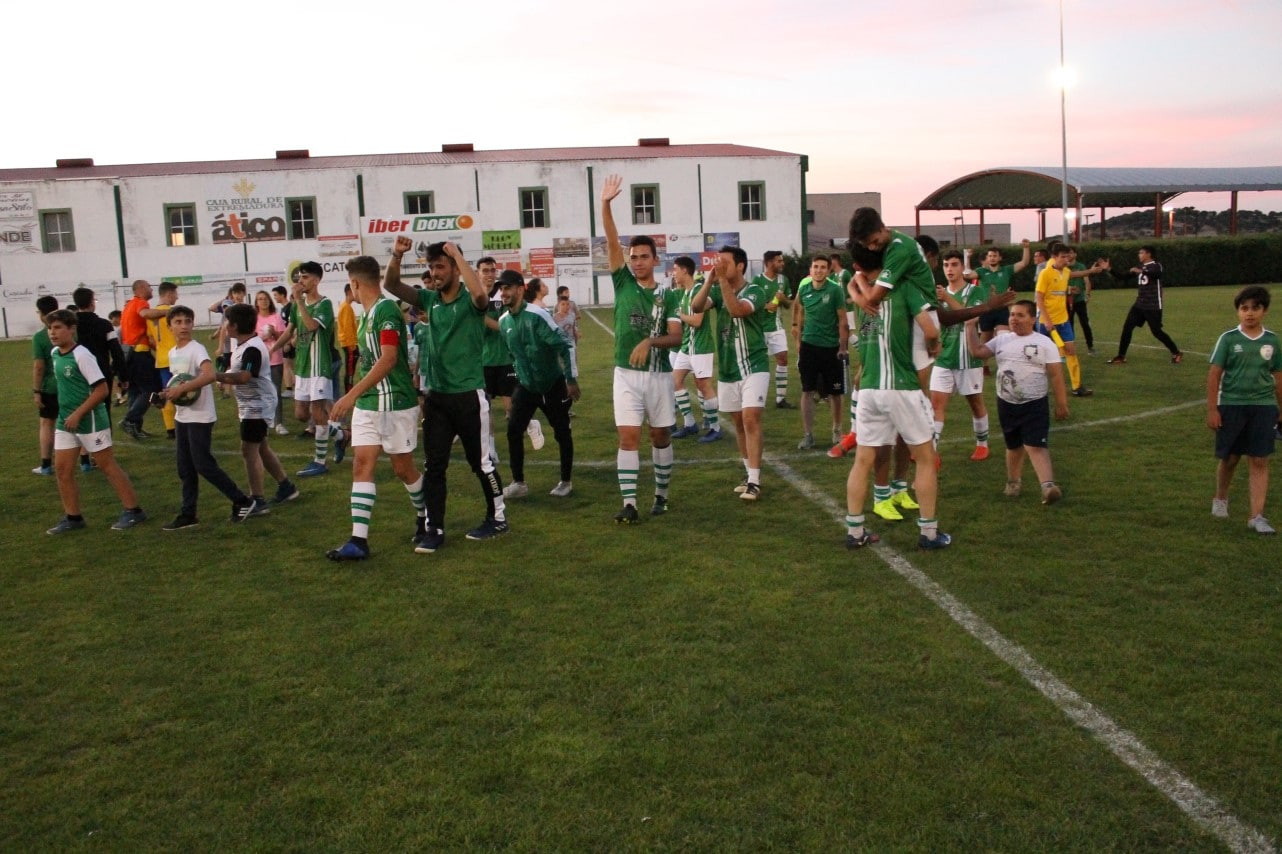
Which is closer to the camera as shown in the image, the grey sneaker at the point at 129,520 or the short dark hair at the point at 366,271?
the short dark hair at the point at 366,271

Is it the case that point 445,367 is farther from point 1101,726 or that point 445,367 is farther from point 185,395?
point 1101,726

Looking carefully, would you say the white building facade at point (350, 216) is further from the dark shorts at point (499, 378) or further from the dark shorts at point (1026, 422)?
the dark shorts at point (1026, 422)

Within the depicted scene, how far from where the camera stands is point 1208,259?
41875 millimetres

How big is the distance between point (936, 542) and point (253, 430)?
18.8 feet

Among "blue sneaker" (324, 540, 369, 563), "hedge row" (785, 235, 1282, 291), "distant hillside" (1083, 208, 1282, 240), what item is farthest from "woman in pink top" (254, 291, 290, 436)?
"distant hillside" (1083, 208, 1282, 240)

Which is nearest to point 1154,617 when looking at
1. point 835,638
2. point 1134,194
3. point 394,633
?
point 835,638

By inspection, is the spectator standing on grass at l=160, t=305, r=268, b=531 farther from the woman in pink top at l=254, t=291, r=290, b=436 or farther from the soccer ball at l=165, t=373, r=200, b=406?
the woman in pink top at l=254, t=291, r=290, b=436

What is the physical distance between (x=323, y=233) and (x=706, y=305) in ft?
123

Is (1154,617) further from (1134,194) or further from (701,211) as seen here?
(1134,194)

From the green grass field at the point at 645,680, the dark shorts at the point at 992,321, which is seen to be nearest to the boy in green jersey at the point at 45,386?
the green grass field at the point at 645,680

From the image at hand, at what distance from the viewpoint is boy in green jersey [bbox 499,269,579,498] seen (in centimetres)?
903

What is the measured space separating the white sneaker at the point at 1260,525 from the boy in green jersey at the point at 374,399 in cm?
588

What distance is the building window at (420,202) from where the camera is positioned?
43.9 metres

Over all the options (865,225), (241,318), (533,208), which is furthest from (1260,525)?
(533,208)
